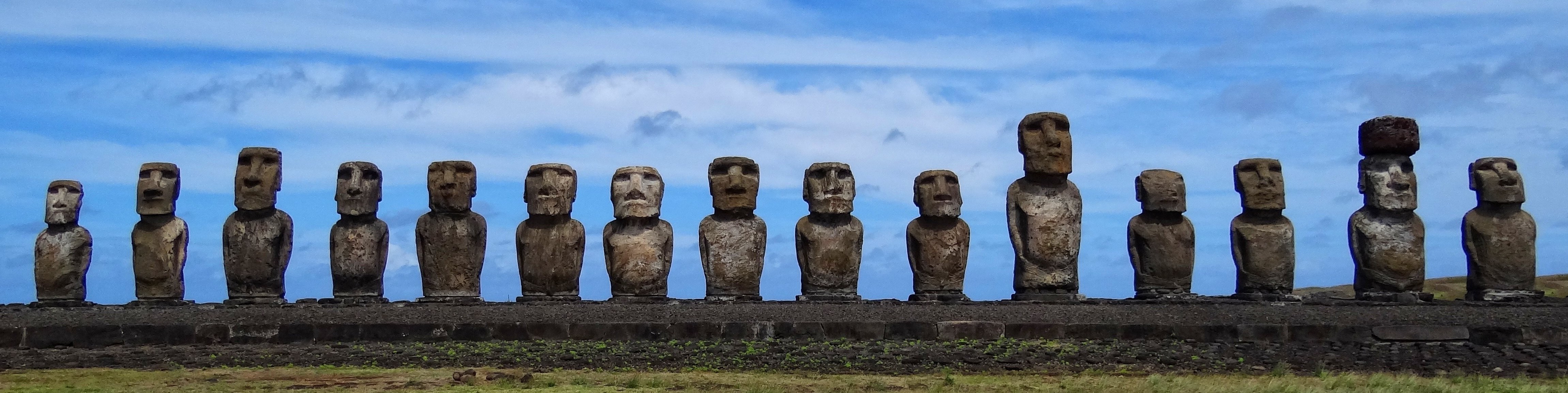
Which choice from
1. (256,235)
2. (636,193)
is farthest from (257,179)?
(636,193)

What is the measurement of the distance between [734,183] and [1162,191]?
5.00 meters

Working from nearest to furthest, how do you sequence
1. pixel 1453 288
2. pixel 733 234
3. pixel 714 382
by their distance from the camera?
1. pixel 714 382
2. pixel 733 234
3. pixel 1453 288

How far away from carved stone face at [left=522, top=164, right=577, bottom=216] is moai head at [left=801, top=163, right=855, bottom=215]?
9.27 ft

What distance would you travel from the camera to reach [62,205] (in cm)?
2214

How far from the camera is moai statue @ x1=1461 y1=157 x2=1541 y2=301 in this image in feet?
69.4

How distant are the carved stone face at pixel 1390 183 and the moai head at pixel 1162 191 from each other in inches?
84.4

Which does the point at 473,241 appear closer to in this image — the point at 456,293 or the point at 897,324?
the point at 456,293

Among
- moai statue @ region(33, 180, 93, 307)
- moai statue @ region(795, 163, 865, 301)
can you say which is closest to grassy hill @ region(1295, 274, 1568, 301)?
moai statue @ region(795, 163, 865, 301)

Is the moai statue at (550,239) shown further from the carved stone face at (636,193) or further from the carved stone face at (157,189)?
the carved stone face at (157,189)

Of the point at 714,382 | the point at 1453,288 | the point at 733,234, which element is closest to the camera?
the point at 714,382

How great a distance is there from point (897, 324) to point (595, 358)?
2982 mm

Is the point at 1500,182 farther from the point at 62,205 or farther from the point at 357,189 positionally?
the point at 62,205

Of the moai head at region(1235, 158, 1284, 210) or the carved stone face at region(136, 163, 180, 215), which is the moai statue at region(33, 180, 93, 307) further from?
the moai head at region(1235, 158, 1284, 210)

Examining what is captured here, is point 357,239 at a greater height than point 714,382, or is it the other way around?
point 357,239
